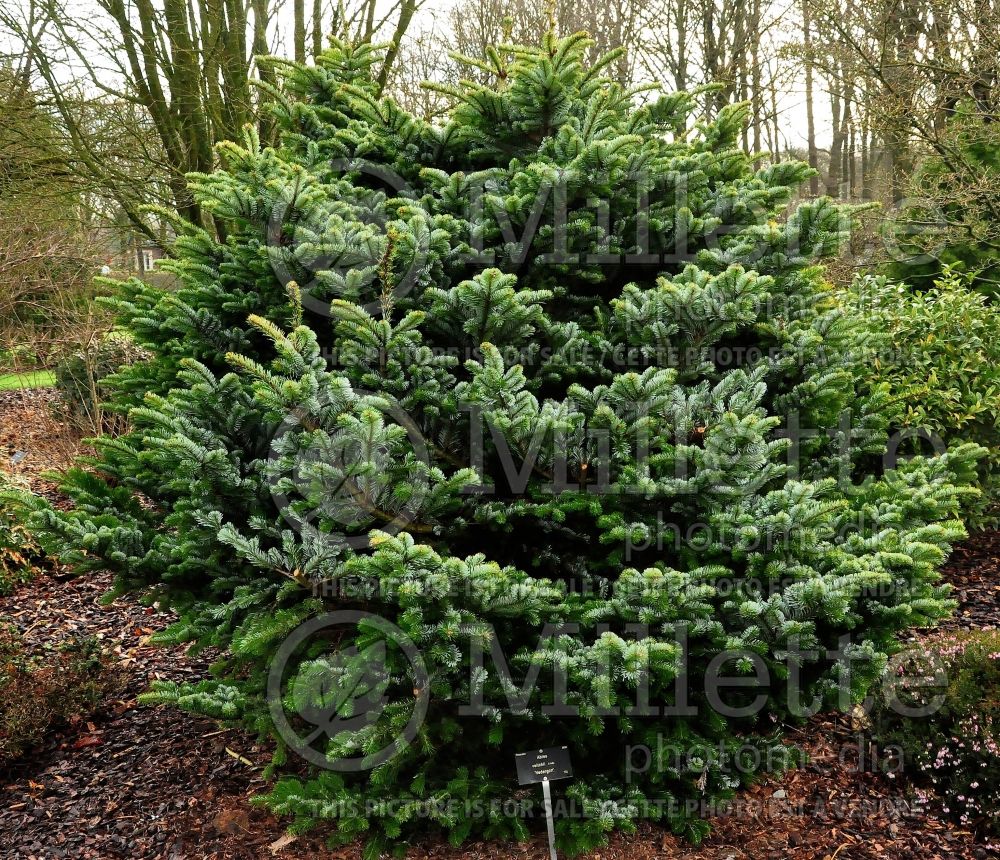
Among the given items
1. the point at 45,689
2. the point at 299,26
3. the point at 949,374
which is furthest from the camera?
the point at 299,26

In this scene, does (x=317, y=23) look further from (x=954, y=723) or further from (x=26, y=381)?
(x=954, y=723)

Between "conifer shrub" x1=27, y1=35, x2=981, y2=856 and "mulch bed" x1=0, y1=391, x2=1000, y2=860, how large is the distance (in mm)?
Result: 172

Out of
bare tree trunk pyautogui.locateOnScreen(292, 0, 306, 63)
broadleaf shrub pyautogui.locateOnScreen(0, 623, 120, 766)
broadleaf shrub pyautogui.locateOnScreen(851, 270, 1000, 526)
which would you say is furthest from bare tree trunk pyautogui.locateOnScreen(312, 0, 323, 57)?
broadleaf shrub pyautogui.locateOnScreen(0, 623, 120, 766)

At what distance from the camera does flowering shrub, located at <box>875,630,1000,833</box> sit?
115 inches

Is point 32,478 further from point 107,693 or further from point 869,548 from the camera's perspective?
point 869,548

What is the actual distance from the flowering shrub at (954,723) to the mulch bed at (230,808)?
0.37 ft

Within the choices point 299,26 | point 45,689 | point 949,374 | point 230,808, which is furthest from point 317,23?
point 230,808

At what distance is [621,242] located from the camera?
3262 millimetres

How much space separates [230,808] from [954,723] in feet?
9.81

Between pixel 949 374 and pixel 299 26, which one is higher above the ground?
pixel 299 26

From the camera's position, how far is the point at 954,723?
10.2 feet

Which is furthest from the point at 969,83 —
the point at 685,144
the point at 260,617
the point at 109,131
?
the point at 109,131

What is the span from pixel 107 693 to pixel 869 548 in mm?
3905

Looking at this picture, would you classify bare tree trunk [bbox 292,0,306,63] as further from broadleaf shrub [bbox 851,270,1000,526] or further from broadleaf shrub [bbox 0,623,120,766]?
broadleaf shrub [bbox 0,623,120,766]
